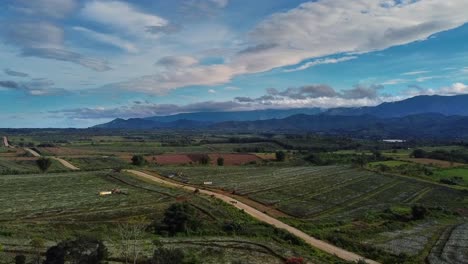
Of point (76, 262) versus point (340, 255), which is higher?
point (76, 262)

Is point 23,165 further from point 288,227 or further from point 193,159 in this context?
point 288,227

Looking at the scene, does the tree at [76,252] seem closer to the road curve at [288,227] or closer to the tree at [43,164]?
the road curve at [288,227]

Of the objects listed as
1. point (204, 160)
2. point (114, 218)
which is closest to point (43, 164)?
point (204, 160)

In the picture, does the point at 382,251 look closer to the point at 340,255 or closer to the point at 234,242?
the point at 340,255

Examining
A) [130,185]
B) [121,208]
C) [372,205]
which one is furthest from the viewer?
[130,185]

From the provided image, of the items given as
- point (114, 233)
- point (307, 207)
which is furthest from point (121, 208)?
point (307, 207)
